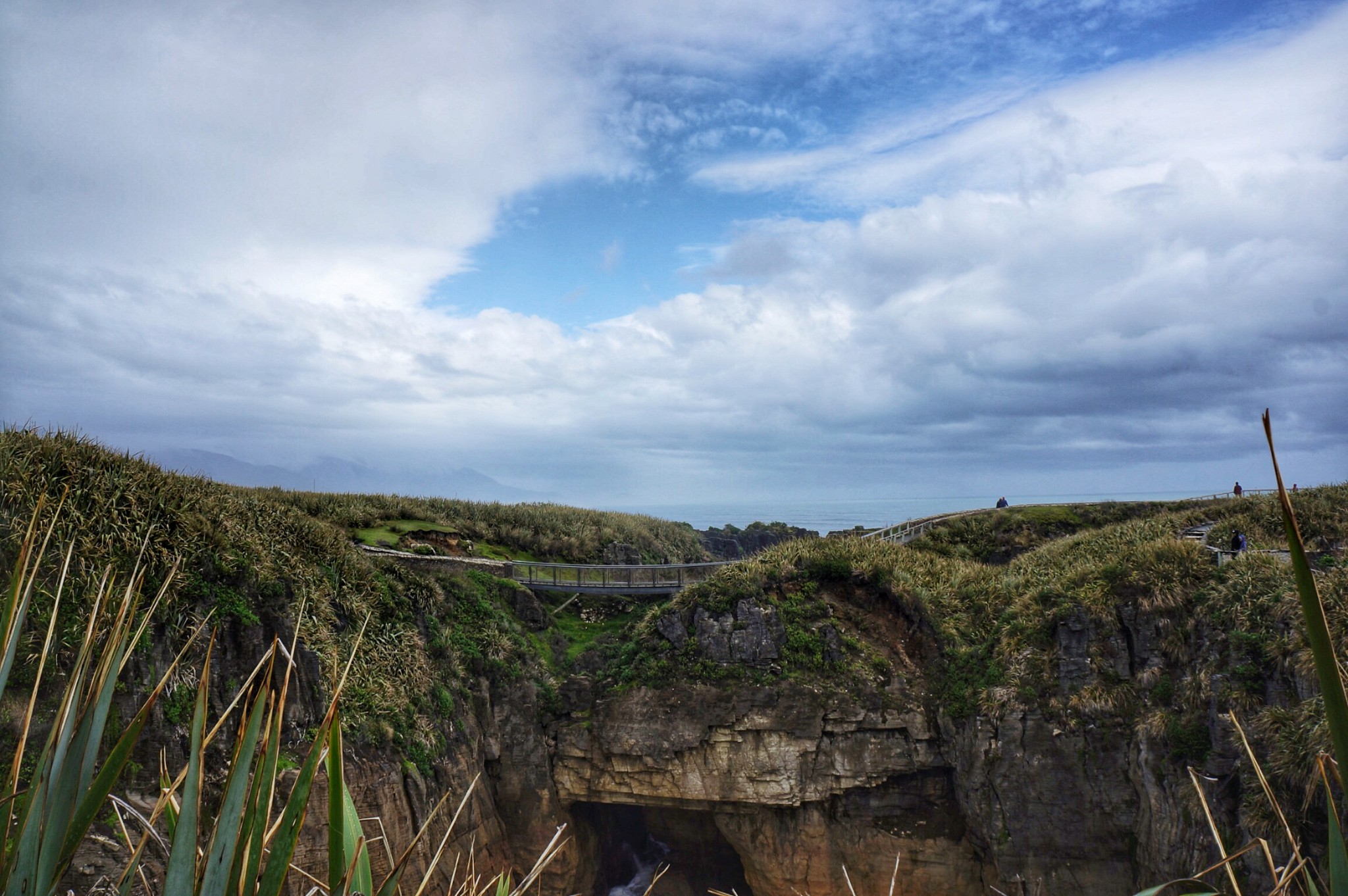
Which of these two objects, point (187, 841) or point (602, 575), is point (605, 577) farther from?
point (187, 841)

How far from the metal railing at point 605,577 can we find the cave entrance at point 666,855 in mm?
5182

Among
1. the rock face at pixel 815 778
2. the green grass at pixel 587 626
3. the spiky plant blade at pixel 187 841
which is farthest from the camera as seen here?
the green grass at pixel 587 626

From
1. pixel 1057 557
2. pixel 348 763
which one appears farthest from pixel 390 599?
pixel 1057 557

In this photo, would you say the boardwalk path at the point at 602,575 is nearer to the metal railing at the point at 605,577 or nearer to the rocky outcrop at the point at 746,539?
the metal railing at the point at 605,577

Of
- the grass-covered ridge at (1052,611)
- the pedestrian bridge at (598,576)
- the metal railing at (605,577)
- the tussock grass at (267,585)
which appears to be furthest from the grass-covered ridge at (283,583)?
the grass-covered ridge at (1052,611)

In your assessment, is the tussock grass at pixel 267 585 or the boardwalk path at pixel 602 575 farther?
the boardwalk path at pixel 602 575

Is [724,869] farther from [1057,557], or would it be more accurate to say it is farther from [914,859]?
[1057,557]

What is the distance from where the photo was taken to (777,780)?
14.1 metres

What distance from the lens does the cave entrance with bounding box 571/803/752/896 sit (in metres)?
17.0

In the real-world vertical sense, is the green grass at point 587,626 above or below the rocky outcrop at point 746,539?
below

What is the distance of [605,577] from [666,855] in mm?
6962

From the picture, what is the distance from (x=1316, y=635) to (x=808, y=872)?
15.5 meters

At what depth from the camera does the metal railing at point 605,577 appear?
19031mm

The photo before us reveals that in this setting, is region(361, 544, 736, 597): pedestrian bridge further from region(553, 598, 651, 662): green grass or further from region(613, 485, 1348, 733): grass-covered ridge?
region(613, 485, 1348, 733): grass-covered ridge
